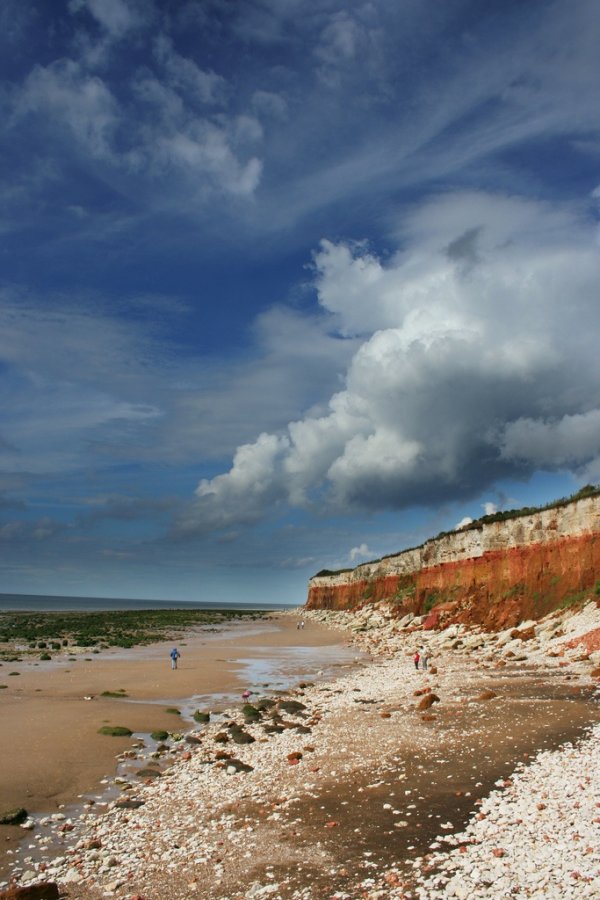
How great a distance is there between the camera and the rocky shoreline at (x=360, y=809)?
28.9 feet

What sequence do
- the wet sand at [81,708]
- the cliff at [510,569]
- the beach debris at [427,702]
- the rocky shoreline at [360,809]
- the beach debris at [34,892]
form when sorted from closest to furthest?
1. the rocky shoreline at [360,809]
2. the beach debris at [34,892]
3. the wet sand at [81,708]
4. the beach debris at [427,702]
5. the cliff at [510,569]

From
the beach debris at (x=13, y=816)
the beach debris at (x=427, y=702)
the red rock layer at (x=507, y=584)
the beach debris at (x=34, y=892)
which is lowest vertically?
the beach debris at (x=13, y=816)

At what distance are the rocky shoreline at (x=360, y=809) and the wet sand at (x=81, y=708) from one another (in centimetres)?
153

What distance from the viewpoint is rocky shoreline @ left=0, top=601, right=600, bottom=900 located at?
347 inches

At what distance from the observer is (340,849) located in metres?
10.0

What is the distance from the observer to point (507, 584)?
149ft

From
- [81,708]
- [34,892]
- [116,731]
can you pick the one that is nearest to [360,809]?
[34,892]

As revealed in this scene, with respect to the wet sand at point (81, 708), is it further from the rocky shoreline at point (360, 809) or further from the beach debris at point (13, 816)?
the rocky shoreline at point (360, 809)

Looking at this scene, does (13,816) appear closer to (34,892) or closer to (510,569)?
(34,892)

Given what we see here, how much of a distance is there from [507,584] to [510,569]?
119 cm

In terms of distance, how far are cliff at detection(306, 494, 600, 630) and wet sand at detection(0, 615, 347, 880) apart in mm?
15325

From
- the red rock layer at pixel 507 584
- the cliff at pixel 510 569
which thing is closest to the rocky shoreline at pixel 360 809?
the red rock layer at pixel 507 584

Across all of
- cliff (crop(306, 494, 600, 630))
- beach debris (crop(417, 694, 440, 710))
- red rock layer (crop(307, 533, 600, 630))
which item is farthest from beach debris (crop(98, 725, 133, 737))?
red rock layer (crop(307, 533, 600, 630))

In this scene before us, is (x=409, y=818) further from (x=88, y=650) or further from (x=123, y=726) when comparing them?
(x=88, y=650)
